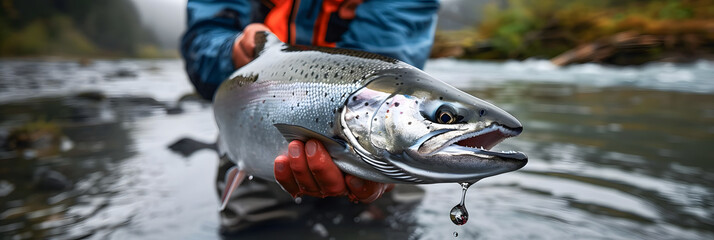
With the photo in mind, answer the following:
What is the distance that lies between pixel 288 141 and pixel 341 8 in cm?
134

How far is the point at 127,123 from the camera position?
5672 mm

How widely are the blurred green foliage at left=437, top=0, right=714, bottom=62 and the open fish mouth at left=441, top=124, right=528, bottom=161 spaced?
2539cm

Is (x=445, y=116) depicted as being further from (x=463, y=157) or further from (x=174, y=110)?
(x=174, y=110)

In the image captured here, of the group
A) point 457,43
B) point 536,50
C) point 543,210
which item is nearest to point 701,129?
point 543,210

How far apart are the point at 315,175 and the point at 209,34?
1.31 metres

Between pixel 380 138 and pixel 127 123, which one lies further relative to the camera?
pixel 127 123

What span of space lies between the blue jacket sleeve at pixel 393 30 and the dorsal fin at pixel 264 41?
713mm

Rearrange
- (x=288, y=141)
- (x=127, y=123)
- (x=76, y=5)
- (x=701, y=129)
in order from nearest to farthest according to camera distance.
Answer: (x=288, y=141)
(x=701, y=129)
(x=127, y=123)
(x=76, y=5)

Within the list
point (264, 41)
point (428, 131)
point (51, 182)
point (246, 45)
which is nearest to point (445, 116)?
point (428, 131)

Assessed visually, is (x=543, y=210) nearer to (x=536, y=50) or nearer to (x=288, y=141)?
(x=288, y=141)

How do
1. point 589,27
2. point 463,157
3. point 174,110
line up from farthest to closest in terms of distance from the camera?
1. point 589,27
2. point 174,110
3. point 463,157

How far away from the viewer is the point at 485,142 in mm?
976

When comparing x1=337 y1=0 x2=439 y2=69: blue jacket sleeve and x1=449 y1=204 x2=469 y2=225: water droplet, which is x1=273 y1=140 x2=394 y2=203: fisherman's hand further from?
x1=337 y1=0 x2=439 y2=69: blue jacket sleeve

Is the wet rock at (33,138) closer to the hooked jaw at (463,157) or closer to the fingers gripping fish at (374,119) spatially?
the fingers gripping fish at (374,119)
